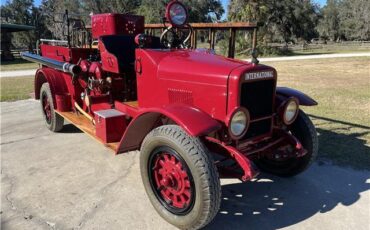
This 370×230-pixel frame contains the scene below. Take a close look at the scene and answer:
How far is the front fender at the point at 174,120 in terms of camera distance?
10.2 ft

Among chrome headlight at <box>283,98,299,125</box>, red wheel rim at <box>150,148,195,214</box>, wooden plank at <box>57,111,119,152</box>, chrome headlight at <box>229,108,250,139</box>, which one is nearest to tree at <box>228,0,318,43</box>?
wooden plank at <box>57,111,119,152</box>

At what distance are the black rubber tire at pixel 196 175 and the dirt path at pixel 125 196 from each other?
0.27 meters

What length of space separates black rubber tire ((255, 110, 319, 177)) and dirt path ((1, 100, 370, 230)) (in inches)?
4.6

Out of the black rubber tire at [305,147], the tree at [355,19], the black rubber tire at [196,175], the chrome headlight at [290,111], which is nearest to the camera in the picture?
the black rubber tire at [196,175]

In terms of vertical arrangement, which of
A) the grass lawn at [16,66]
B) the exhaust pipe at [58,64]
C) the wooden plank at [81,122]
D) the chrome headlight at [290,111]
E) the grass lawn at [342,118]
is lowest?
the grass lawn at [16,66]

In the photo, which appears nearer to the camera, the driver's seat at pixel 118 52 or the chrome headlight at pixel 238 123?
the chrome headlight at pixel 238 123

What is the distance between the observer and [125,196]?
399 cm

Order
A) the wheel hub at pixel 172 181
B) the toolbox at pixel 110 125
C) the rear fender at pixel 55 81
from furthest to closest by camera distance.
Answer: the rear fender at pixel 55 81, the toolbox at pixel 110 125, the wheel hub at pixel 172 181

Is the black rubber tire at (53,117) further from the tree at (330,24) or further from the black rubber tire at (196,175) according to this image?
the tree at (330,24)

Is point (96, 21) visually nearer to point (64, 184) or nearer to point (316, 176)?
point (64, 184)

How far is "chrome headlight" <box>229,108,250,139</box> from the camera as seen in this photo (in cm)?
328

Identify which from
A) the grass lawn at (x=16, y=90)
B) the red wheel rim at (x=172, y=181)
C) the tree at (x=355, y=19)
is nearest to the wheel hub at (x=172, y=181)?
the red wheel rim at (x=172, y=181)

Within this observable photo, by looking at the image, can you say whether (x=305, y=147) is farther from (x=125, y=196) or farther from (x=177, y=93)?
(x=125, y=196)

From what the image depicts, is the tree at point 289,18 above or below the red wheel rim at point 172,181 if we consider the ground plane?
above
